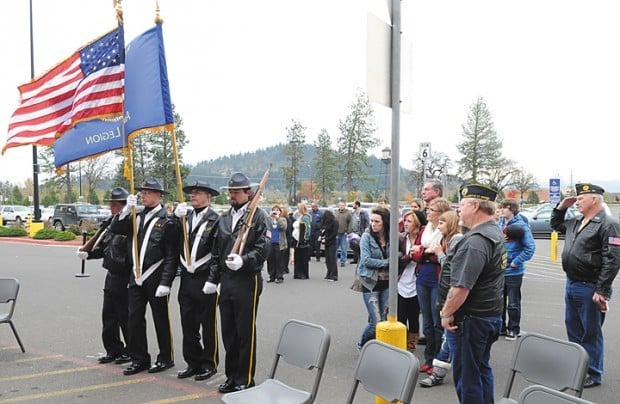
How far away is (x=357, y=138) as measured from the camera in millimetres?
46281

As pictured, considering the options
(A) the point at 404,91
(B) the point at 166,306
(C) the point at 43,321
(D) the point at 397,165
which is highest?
(A) the point at 404,91

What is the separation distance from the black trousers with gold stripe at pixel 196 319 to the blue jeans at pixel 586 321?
3511 millimetres

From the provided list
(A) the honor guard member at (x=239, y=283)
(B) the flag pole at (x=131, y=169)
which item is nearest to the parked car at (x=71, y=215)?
(B) the flag pole at (x=131, y=169)

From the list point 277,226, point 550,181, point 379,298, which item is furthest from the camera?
point 550,181

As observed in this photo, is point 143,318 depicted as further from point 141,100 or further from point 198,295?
point 141,100

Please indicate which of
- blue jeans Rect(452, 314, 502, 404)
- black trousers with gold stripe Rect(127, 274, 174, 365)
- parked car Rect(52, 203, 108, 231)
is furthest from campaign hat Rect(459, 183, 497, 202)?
parked car Rect(52, 203, 108, 231)

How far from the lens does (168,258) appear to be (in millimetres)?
5688

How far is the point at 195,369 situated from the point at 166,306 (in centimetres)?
72

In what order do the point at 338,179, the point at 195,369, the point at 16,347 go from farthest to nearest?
the point at 338,179
the point at 16,347
the point at 195,369

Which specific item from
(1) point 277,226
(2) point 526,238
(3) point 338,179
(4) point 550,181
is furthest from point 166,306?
(3) point 338,179

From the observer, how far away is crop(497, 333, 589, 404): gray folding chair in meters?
3.28

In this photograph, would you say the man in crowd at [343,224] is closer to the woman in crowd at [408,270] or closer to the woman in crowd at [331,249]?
the woman in crowd at [331,249]

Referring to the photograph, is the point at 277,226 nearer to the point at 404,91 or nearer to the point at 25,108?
the point at 25,108

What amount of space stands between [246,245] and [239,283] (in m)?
0.36
